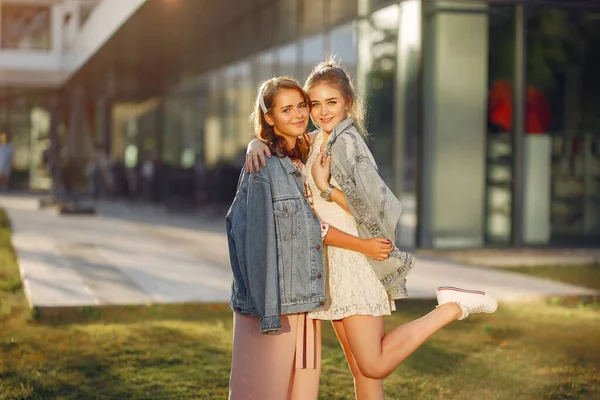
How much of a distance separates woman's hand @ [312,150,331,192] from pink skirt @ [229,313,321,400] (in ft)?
1.79

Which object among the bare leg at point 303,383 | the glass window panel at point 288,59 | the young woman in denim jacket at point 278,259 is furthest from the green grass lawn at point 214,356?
the glass window panel at point 288,59

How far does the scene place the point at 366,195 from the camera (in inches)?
159

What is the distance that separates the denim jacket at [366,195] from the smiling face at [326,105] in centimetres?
5

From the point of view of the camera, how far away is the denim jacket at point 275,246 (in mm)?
3883

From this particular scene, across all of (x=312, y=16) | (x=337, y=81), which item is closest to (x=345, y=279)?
(x=337, y=81)

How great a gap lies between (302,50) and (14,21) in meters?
32.7

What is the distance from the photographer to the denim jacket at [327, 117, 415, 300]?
406cm

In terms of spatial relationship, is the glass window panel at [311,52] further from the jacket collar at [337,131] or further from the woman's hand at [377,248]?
the woman's hand at [377,248]

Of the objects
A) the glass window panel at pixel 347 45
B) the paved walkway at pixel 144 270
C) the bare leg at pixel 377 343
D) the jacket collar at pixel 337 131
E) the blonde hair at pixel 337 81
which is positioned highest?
the glass window panel at pixel 347 45

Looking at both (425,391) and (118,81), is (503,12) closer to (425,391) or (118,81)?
(425,391)

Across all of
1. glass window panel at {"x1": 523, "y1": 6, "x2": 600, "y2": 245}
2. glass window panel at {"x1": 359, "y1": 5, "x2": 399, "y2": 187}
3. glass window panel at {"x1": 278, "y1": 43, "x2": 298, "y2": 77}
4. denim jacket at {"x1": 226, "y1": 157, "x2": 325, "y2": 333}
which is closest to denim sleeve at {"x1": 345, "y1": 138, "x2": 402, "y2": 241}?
denim jacket at {"x1": 226, "y1": 157, "x2": 325, "y2": 333}

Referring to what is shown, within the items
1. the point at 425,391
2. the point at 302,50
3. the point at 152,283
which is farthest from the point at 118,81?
the point at 425,391

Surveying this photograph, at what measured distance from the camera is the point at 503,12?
1432 centimetres

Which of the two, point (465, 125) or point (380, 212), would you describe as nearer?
point (380, 212)
